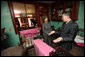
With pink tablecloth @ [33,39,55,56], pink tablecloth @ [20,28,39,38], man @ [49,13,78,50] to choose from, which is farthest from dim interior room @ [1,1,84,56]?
man @ [49,13,78,50]

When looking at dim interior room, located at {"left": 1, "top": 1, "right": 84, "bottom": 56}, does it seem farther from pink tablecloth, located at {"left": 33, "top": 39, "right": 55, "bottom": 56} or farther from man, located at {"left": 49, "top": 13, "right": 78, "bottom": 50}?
man, located at {"left": 49, "top": 13, "right": 78, "bottom": 50}

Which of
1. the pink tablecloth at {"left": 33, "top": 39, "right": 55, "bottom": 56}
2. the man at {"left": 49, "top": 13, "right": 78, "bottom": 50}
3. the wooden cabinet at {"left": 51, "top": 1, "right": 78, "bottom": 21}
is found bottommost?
the pink tablecloth at {"left": 33, "top": 39, "right": 55, "bottom": 56}

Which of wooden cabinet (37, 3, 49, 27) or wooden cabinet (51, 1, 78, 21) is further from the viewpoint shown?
wooden cabinet (37, 3, 49, 27)

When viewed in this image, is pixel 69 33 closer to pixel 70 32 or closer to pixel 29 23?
pixel 70 32

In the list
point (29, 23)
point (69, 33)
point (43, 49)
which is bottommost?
point (43, 49)

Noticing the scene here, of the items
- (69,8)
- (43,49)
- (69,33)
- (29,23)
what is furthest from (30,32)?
(69,8)

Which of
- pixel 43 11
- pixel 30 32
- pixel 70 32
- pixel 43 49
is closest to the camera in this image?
pixel 70 32

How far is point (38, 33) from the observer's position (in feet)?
8.65

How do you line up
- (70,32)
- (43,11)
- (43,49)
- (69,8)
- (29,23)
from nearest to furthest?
(70,32)
(43,49)
(69,8)
(29,23)
(43,11)

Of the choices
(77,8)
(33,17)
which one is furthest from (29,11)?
(77,8)

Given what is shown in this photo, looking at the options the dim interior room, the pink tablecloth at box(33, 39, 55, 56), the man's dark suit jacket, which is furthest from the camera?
the dim interior room

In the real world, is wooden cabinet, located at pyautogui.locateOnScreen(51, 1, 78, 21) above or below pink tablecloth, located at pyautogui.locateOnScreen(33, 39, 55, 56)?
above

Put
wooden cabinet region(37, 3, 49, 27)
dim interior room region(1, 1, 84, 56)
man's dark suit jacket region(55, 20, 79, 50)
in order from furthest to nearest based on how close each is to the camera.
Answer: wooden cabinet region(37, 3, 49, 27) < dim interior room region(1, 1, 84, 56) < man's dark suit jacket region(55, 20, 79, 50)

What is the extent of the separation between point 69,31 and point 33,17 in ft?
6.45
